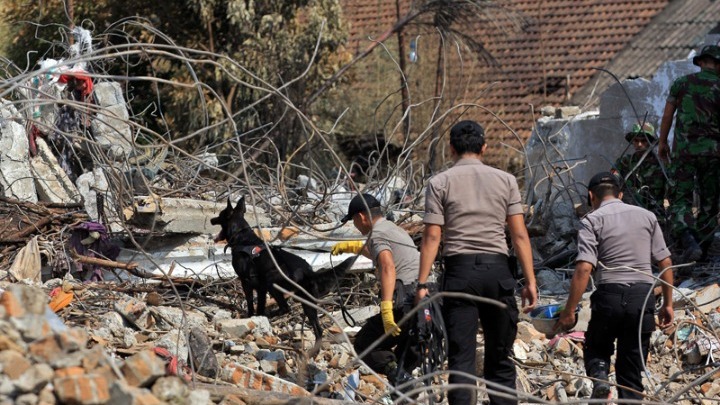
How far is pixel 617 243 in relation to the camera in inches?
249

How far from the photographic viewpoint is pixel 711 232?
9.84 meters

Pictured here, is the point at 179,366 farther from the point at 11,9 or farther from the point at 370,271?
the point at 11,9

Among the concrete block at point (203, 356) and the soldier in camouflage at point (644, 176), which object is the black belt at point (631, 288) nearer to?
the concrete block at point (203, 356)

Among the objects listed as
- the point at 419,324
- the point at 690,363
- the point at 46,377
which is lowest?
the point at 690,363

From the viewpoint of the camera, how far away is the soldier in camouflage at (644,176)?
10289mm

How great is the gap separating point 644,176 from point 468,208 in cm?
476

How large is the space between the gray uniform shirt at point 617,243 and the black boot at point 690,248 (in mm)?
3377

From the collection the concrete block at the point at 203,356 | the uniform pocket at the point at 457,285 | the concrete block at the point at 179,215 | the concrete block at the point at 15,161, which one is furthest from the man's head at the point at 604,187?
the concrete block at the point at 15,161

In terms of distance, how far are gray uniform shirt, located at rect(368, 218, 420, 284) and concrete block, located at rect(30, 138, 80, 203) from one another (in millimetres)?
5902

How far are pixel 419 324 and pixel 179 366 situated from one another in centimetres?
160

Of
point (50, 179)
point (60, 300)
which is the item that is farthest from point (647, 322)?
point (50, 179)

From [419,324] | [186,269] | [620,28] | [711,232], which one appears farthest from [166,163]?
[620,28]

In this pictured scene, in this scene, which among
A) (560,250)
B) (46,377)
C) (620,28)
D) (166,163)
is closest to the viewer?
(46,377)

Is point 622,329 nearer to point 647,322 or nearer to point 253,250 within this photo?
point 647,322
